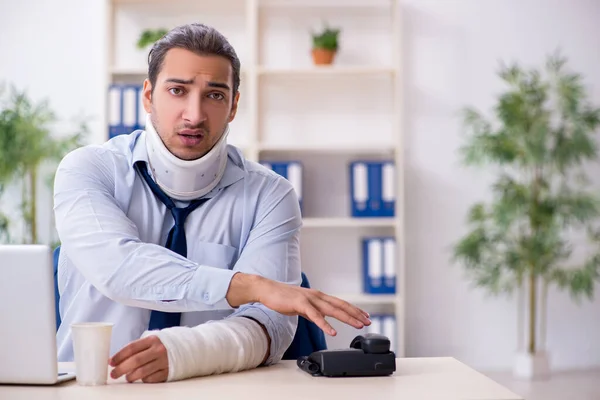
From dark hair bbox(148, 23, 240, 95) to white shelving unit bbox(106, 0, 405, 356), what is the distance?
2825 millimetres

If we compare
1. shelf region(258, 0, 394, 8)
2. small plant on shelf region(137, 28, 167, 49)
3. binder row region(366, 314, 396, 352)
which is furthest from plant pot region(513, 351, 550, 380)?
small plant on shelf region(137, 28, 167, 49)

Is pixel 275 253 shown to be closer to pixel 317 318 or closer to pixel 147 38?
pixel 317 318

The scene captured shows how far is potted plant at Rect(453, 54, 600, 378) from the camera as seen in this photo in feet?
15.3

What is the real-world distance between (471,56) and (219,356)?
389 cm

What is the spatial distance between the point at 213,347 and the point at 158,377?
0.41 feet

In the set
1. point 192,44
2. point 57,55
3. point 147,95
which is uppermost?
point 57,55

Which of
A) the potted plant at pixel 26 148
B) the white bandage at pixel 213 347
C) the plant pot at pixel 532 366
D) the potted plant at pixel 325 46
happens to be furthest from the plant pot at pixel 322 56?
the white bandage at pixel 213 347

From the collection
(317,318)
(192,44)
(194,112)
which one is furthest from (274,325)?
(192,44)

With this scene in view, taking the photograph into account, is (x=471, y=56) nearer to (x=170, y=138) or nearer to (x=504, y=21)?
(x=504, y=21)

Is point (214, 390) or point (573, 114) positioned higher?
point (573, 114)

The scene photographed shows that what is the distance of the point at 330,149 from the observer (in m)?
4.71

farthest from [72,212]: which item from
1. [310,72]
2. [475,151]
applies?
[475,151]

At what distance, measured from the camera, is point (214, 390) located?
4.39 ft

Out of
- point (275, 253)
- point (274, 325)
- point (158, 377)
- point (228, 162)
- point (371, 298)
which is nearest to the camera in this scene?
point (158, 377)
